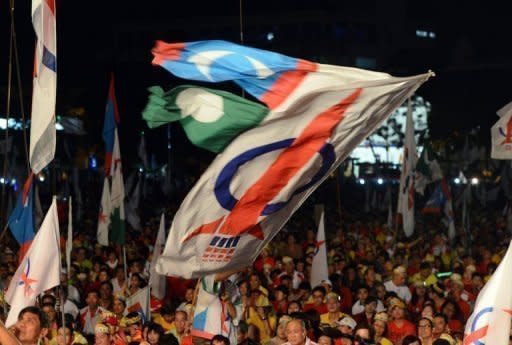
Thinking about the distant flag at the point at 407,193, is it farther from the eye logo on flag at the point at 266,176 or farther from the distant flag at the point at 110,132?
the eye logo on flag at the point at 266,176

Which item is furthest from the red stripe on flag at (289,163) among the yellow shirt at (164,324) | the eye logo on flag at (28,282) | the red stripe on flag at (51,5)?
the yellow shirt at (164,324)

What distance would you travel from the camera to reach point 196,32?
4043 inches

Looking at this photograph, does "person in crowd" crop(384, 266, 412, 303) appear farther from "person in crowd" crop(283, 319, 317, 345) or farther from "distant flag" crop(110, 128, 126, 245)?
"person in crowd" crop(283, 319, 317, 345)

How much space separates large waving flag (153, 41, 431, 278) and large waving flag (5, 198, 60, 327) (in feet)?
4.69

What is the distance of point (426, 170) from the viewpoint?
2472 cm

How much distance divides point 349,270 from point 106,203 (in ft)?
11.7

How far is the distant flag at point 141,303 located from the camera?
43.6ft

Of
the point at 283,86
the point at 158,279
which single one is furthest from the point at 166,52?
the point at 158,279

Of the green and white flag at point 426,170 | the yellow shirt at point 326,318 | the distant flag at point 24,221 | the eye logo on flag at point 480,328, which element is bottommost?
the green and white flag at point 426,170

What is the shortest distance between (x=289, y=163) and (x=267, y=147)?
197 millimetres

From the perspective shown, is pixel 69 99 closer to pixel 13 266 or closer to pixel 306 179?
pixel 13 266

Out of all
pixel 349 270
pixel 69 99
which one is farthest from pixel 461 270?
pixel 69 99

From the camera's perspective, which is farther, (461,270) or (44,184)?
(44,184)

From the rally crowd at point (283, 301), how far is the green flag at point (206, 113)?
4.14 feet
